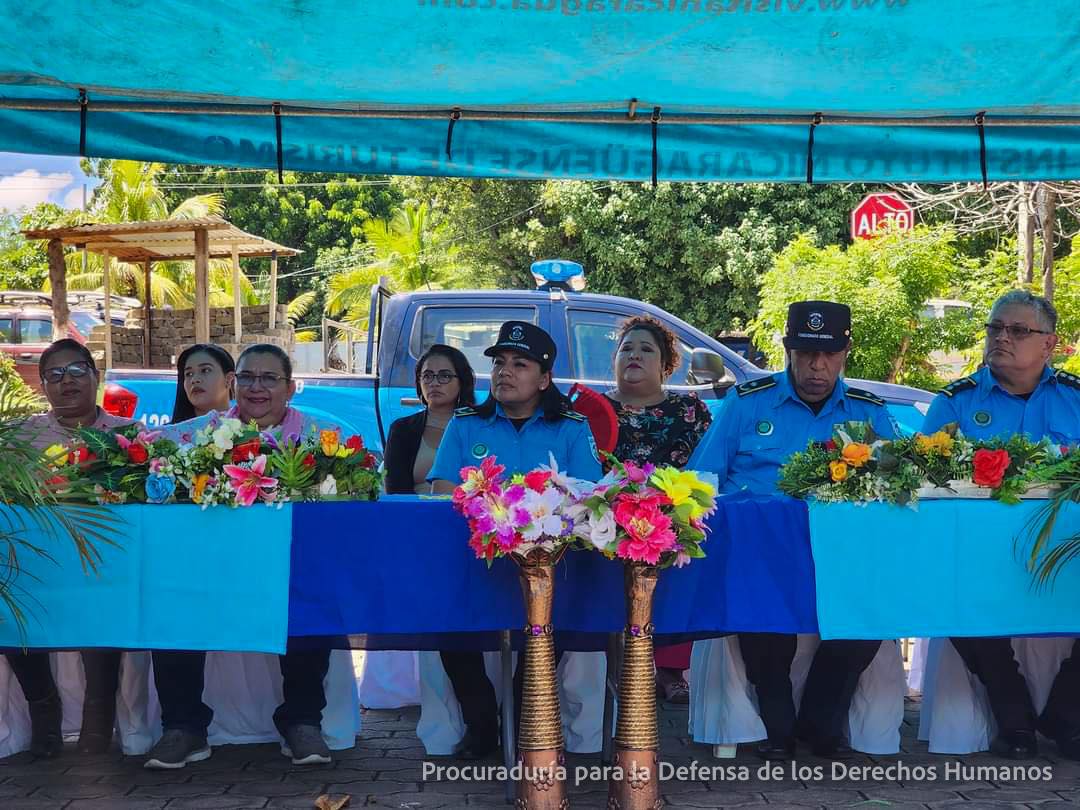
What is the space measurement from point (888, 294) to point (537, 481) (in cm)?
1226

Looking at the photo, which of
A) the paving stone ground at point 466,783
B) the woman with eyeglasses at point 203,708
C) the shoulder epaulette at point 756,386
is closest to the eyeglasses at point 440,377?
the woman with eyeglasses at point 203,708

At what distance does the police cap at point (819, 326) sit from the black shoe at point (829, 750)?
1.76 metres

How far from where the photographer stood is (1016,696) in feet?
17.5

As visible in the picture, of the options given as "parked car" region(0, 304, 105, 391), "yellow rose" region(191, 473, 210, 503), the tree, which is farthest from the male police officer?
"parked car" region(0, 304, 105, 391)

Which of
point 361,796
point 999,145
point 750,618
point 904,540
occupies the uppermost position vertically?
point 999,145

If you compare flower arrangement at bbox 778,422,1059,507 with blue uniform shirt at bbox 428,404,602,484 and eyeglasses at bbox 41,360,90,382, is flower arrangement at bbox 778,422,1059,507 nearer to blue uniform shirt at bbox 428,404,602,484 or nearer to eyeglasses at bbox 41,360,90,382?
blue uniform shirt at bbox 428,404,602,484

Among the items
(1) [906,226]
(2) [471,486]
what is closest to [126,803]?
(2) [471,486]

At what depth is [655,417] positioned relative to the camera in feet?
21.7

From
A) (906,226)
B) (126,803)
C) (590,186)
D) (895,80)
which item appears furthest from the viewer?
(590,186)

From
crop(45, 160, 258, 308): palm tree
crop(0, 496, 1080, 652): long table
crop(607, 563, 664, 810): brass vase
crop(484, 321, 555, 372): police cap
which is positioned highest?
crop(45, 160, 258, 308): palm tree

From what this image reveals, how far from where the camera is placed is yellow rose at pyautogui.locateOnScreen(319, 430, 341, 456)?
4758mm

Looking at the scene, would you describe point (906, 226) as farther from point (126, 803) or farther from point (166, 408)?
point (126, 803)

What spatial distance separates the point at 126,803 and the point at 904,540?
3.17 m

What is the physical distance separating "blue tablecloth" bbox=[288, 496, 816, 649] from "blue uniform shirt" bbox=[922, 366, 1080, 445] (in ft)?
4.88
